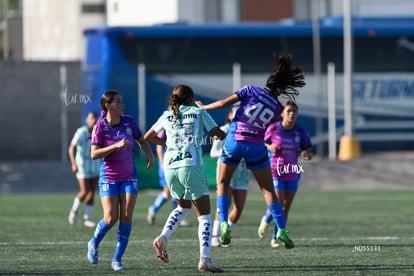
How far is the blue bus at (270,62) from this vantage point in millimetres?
35125

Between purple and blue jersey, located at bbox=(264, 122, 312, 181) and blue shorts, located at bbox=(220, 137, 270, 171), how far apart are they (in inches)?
85.6

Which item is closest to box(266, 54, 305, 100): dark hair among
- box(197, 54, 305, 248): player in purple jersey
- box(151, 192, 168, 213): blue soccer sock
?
box(197, 54, 305, 248): player in purple jersey

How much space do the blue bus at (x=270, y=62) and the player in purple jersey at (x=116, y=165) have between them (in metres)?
20.8

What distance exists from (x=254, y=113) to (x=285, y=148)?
258 cm

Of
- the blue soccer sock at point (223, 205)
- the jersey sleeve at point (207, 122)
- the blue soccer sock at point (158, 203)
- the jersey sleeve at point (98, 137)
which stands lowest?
the blue soccer sock at point (158, 203)

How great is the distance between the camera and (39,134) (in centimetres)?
3888

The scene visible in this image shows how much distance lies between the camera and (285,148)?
53.1 ft

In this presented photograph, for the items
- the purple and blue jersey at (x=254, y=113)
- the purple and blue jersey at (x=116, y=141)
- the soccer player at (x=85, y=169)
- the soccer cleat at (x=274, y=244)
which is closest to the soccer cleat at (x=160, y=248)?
the purple and blue jersey at (x=116, y=141)

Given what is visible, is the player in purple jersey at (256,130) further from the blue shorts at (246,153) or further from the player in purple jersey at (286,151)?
the player in purple jersey at (286,151)

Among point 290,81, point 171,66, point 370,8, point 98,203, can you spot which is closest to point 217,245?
point 290,81

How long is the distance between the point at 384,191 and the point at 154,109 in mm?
7166

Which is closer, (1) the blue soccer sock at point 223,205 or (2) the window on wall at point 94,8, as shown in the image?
(1) the blue soccer sock at point 223,205

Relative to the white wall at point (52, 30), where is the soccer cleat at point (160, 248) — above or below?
below

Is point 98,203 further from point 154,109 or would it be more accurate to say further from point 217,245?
point 217,245
